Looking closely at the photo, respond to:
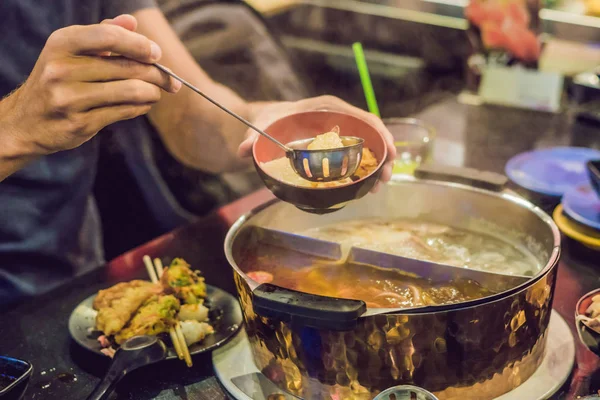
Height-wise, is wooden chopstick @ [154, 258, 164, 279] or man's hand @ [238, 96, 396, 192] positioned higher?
man's hand @ [238, 96, 396, 192]

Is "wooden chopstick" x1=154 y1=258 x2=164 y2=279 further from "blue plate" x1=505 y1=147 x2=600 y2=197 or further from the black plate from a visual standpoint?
"blue plate" x1=505 y1=147 x2=600 y2=197

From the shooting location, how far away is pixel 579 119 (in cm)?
285

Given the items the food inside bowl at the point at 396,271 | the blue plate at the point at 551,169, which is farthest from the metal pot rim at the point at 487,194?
the blue plate at the point at 551,169

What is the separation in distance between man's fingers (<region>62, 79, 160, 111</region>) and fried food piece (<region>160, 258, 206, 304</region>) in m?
0.47

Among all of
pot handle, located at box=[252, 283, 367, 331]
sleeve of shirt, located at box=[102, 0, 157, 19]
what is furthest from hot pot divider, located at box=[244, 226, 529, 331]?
sleeve of shirt, located at box=[102, 0, 157, 19]

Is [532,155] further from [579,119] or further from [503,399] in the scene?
[503,399]

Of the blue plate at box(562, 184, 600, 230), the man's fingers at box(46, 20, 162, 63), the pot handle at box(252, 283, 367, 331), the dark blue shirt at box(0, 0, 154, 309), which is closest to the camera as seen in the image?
the pot handle at box(252, 283, 367, 331)

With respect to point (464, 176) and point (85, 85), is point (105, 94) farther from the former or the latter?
point (464, 176)

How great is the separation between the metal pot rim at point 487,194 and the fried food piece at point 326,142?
0.78ft

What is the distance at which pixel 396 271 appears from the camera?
1.52 meters

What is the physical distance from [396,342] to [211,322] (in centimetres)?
56

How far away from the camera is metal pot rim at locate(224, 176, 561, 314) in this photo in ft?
3.80

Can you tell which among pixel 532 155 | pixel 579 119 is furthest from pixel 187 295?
pixel 579 119

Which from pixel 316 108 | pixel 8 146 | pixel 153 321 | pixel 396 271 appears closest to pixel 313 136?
pixel 316 108
